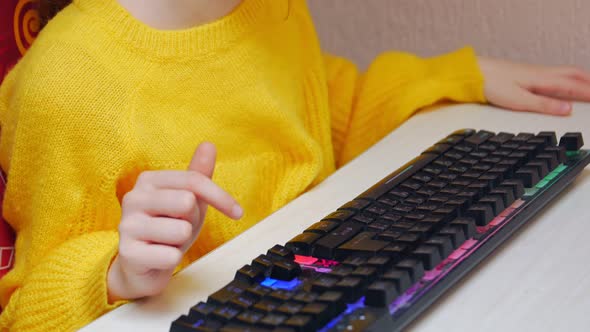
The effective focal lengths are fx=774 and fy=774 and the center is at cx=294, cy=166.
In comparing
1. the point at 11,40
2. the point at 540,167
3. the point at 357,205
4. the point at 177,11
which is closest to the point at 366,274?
the point at 357,205

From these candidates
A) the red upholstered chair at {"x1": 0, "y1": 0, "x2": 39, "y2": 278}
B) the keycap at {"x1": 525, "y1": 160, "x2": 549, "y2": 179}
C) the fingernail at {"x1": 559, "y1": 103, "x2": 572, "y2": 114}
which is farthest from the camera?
the fingernail at {"x1": 559, "y1": 103, "x2": 572, "y2": 114}

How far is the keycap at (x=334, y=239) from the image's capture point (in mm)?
535

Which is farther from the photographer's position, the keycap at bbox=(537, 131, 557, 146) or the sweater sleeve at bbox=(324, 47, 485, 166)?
the sweater sleeve at bbox=(324, 47, 485, 166)

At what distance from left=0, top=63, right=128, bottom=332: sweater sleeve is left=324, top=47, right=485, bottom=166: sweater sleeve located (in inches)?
13.5

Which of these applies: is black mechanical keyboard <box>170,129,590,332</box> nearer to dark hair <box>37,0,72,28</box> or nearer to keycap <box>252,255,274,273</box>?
keycap <box>252,255,274,273</box>

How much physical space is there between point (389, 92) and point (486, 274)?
42 centimetres

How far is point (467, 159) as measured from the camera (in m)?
0.69

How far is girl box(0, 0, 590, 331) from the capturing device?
1.99 feet

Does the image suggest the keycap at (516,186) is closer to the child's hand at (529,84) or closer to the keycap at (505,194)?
the keycap at (505,194)

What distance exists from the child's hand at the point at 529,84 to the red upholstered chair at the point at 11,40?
1.70 feet

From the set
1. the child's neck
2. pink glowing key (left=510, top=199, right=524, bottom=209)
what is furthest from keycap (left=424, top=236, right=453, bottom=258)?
the child's neck

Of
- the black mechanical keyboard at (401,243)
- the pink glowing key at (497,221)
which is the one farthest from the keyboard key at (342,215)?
the pink glowing key at (497,221)

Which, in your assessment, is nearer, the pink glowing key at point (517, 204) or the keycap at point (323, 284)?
the keycap at point (323, 284)

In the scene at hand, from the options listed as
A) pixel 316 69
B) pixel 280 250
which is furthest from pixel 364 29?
pixel 280 250
